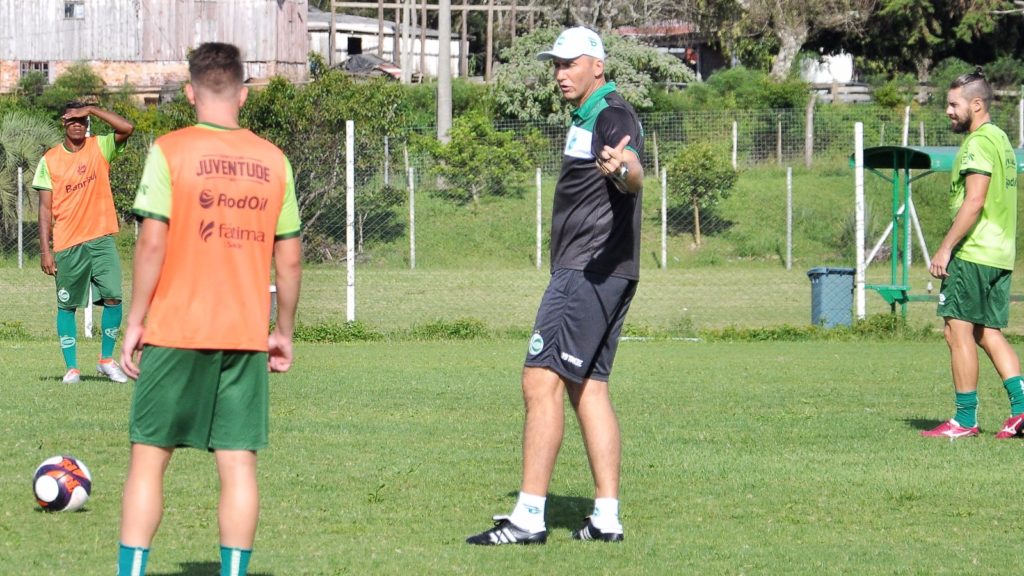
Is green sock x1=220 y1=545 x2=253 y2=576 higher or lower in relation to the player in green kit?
lower

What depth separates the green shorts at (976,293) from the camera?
8.45 metres

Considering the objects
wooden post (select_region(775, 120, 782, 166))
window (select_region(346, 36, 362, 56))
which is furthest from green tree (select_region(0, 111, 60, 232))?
window (select_region(346, 36, 362, 56))

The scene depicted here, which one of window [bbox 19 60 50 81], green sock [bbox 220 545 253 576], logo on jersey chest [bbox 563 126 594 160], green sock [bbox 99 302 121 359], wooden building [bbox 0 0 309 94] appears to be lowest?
green sock [bbox 220 545 253 576]

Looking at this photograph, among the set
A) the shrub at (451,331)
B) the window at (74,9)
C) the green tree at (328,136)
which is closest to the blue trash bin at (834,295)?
the shrub at (451,331)

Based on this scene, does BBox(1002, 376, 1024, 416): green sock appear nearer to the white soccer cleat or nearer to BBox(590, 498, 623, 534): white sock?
BBox(590, 498, 623, 534): white sock

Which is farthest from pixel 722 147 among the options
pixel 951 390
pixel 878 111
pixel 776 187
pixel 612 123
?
pixel 612 123

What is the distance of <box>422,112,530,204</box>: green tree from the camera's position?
88.8ft

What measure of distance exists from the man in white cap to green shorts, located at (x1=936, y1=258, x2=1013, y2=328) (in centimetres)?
348

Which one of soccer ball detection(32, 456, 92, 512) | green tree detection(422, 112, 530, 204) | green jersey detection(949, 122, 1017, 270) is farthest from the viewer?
green tree detection(422, 112, 530, 204)

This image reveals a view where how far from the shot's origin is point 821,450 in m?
8.05

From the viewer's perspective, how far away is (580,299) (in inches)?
227

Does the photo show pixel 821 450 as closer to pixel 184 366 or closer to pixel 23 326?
pixel 184 366

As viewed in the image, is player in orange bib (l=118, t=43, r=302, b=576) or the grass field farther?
the grass field

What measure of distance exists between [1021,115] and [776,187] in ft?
21.8
